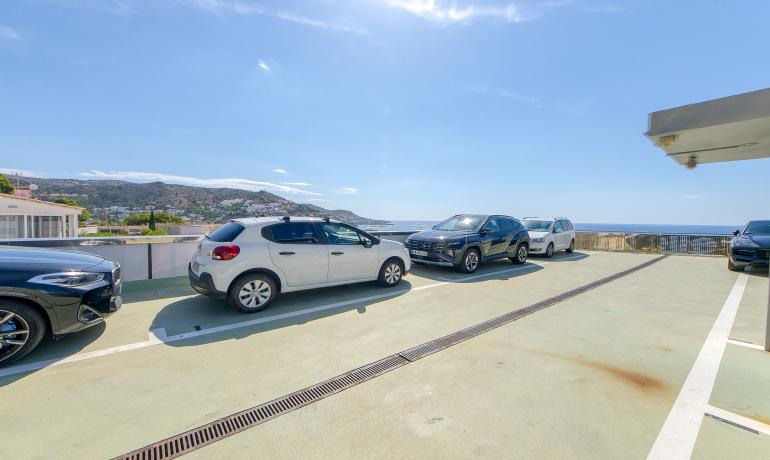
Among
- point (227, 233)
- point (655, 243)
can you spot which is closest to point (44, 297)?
point (227, 233)

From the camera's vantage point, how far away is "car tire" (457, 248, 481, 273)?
7.64 metres

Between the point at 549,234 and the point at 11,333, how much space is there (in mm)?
12974

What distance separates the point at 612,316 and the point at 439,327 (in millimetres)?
2861

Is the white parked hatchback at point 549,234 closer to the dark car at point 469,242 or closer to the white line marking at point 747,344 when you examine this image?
the dark car at point 469,242

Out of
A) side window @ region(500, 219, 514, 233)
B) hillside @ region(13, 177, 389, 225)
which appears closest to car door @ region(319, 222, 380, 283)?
side window @ region(500, 219, 514, 233)

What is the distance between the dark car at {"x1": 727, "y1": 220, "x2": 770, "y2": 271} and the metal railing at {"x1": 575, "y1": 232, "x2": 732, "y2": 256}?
14.9 ft

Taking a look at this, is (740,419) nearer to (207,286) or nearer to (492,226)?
(207,286)

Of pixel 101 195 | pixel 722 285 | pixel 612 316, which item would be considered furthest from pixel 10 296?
pixel 101 195

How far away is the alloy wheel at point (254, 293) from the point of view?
4.50 metres

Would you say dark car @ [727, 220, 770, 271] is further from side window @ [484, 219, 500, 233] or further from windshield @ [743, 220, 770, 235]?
side window @ [484, 219, 500, 233]

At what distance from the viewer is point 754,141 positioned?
14.0 feet

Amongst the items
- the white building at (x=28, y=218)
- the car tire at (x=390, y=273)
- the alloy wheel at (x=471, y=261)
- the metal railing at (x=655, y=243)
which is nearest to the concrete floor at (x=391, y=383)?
the car tire at (x=390, y=273)

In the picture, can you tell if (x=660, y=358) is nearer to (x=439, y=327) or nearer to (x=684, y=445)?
(x=684, y=445)

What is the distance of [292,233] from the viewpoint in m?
4.98
